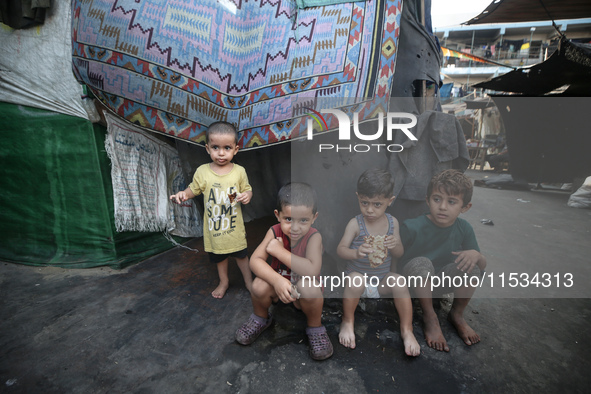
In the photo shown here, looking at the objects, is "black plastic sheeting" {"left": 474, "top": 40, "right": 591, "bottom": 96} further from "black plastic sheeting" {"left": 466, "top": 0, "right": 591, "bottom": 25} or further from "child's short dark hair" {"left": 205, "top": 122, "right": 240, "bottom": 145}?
"child's short dark hair" {"left": 205, "top": 122, "right": 240, "bottom": 145}

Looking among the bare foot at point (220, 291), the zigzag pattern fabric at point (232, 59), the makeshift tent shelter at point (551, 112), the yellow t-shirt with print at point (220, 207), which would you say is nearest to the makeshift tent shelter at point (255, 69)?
→ the zigzag pattern fabric at point (232, 59)

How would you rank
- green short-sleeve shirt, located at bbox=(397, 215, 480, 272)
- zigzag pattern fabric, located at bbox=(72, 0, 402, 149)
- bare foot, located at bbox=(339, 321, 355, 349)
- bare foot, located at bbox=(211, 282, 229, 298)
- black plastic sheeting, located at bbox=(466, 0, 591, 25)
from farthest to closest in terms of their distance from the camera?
black plastic sheeting, located at bbox=(466, 0, 591, 25) → bare foot, located at bbox=(211, 282, 229, 298) → zigzag pattern fabric, located at bbox=(72, 0, 402, 149) → green short-sleeve shirt, located at bbox=(397, 215, 480, 272) → bare foot, located at bbox=(339, 321, 355, 349)

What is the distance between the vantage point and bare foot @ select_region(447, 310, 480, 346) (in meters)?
1.59

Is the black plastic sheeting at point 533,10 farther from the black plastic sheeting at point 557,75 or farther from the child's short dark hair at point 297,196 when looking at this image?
the child's short dark hair at point 297,196

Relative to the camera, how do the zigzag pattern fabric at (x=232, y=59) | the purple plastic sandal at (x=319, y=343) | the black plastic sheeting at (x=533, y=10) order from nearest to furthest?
the purple plastic sandal at (x=319, y=343) → the zigzag pattern fabric at (x=232, y=59) → the black plastic sheeting at (x=533, y=10)

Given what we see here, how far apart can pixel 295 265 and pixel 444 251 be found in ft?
2.93

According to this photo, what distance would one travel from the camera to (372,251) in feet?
5.45

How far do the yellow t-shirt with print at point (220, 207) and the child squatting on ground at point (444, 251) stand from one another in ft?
3.53

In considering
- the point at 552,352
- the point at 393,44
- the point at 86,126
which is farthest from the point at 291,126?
Answer: the point at 552,352

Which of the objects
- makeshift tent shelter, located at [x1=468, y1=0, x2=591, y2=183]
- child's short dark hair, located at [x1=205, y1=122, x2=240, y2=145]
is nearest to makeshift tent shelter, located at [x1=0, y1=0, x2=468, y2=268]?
child's short dark hair, located at [x1=205, y1=122, x2=240, y2=145]

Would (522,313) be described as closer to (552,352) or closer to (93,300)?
(552,352)

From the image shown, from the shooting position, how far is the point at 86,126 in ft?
6.98

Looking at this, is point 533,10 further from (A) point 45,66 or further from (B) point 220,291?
(A) point 45,66

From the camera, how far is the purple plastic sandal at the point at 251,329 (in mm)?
1541
